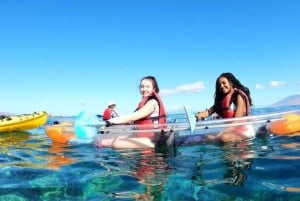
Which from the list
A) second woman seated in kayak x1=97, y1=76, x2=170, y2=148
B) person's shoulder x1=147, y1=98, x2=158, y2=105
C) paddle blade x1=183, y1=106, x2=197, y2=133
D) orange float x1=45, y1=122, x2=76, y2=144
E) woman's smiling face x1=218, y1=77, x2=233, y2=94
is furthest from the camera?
orange float x1=45, y1=122, x2=76, y2=144

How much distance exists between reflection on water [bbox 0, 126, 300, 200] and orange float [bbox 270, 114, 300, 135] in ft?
2.65

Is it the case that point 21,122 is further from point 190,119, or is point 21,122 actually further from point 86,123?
point 190,119

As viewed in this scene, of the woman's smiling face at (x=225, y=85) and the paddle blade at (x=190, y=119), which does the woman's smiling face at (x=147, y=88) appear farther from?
the woman's smiling face at (x=225, y=85)

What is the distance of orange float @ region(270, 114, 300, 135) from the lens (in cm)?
901

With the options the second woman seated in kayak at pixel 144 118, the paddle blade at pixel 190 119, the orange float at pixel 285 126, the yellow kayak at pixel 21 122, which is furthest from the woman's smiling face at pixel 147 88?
the yellow kayak at pixel 21 122

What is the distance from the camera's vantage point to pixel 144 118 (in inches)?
346

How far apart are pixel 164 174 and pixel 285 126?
4.84 m

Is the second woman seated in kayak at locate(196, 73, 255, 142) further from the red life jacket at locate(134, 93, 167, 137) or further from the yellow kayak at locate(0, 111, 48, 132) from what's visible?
the yellow kayak at locate(0, 111, 48, 132)

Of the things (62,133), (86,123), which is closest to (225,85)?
(86,123)

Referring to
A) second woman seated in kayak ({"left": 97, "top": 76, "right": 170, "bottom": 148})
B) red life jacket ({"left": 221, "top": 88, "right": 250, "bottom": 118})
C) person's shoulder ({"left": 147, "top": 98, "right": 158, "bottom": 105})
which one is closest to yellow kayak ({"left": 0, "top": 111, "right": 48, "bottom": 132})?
second woman seated in kayak ({"left": 97, "top": 76, "right": 170, "bottom": 148})

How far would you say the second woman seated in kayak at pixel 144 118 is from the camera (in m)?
8.46

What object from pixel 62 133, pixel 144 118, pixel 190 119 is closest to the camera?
pixel 190 119

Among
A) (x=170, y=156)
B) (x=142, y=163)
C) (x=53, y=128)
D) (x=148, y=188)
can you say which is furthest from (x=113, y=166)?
(x=53, y=128)

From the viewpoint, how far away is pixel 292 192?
4.33 m
